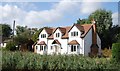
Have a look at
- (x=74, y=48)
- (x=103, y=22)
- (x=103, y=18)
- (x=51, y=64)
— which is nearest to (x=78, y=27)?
(x=74, y=48)

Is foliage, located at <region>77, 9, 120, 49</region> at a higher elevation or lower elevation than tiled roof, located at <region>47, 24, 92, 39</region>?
higher

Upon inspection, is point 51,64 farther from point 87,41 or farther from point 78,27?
point 87,41

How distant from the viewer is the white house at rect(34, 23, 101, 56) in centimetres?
1973

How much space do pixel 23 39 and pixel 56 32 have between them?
3512 millimetres

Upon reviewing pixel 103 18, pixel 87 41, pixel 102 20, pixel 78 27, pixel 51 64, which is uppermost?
pixel 103 18

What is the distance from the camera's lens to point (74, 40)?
20234 mm

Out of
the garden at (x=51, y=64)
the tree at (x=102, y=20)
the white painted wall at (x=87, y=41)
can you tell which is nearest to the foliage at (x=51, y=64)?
the garden at (x=51, y=64)

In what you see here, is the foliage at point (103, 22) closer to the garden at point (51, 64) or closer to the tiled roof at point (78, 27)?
the tiled roof at point (78, 27)

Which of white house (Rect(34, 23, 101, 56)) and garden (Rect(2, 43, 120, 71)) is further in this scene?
white house (Rect(34, 23, 101, 56))

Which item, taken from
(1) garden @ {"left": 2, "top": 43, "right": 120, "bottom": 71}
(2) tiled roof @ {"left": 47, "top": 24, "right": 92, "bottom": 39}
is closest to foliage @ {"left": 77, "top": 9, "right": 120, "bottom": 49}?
(2) tiled roof @ {"left": 47, "top": 24, "right": 92, "bottom": 39}

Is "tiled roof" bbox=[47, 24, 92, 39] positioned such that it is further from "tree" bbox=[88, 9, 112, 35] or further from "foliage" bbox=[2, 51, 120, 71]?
"foliage" bbox=[2, 51, 120, 71]

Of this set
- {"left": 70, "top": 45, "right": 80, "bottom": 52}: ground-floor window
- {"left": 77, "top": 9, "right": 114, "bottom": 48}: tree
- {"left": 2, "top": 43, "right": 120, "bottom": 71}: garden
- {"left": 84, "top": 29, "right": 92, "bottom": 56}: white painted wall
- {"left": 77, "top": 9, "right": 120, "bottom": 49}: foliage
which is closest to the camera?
{"left": 2, "top": 43, "right": 120, "bottom": 71}: garden

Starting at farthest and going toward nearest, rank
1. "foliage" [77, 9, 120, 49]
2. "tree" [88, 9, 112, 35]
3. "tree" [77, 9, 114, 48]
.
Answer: "tree" [88, 9, 112, 35] → "tree" [77, 9, 114, 48] → "foliage" [77, 9, 120, 49]

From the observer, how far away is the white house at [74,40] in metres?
19.7
